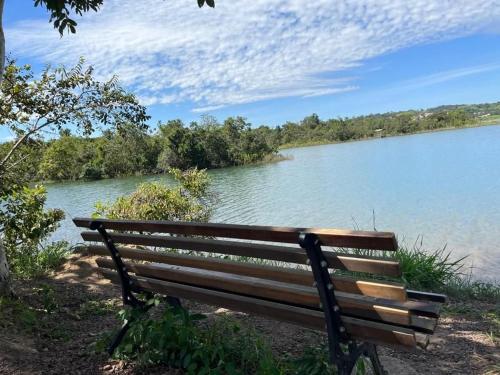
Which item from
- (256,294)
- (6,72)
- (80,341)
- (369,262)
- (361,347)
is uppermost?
(6,72)

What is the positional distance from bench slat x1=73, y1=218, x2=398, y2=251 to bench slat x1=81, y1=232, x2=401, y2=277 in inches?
2.3

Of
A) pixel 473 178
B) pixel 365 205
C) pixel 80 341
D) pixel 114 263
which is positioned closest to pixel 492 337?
pixel 114 263

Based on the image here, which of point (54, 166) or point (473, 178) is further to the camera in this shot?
point (473, 178)

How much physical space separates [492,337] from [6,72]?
682cm

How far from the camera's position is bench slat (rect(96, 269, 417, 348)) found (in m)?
1.99

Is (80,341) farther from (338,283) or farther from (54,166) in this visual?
(54,166)

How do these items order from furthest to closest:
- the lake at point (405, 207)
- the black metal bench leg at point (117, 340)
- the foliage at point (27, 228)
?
the lake at point (405, 207)
the foliage at point (27, 228)
the black metal bench leg at point (117, 340)

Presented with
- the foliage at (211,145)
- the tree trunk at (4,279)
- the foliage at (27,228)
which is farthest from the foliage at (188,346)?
the foliage at (211,145)

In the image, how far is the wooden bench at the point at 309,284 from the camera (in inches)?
76.2

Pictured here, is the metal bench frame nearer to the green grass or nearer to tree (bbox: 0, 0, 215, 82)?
tree (bbox: 0, 0, 215, 82)

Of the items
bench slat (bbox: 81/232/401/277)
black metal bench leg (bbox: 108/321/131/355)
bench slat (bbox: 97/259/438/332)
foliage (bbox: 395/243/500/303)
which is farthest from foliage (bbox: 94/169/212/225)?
bench slat (bbox: 81/232/401/277)

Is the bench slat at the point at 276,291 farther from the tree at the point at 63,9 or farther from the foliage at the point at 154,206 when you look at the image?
the foliage at the point at 154,206

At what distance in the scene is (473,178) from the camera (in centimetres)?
2003

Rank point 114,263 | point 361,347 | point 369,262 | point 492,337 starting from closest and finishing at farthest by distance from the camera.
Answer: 1. point 369,262
2. point 361,347
3. point 114,263
4. point 492,337
